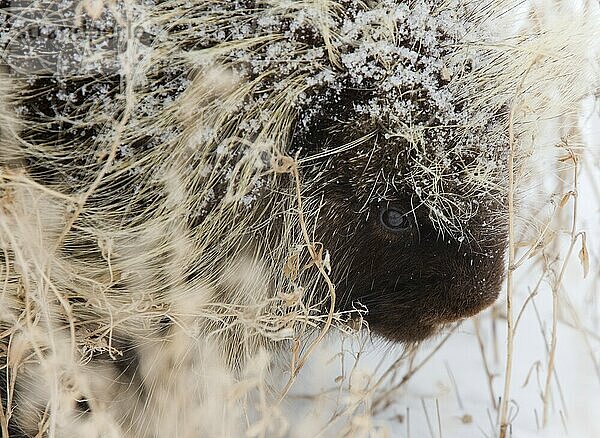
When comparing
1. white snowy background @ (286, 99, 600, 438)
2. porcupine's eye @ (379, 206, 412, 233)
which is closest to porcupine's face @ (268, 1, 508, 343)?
porcupine's eye @ (379, 206, 412, 233)

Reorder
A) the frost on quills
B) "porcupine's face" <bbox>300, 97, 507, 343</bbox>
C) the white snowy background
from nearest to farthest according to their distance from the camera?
the frost on quills
"porcupine's face" <bbox>300, 97, 507, 343</bbox>
the white snowy background

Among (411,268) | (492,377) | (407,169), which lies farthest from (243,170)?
(492,377)

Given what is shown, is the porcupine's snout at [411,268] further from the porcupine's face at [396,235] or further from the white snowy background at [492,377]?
the white snowy background at [492,377]

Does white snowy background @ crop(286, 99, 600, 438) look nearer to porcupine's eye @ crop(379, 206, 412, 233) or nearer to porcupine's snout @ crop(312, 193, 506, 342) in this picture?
porcupine's snout @ crop(312, 193, 506, 342)

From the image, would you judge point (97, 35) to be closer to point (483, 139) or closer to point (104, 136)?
point (104, 136)

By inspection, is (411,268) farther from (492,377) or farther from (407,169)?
(492,377)

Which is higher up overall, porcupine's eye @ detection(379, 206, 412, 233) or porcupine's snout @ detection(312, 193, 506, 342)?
porcupine's eye @ detection(379, 206, 412, 233)

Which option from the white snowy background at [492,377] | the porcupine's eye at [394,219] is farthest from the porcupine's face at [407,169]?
the white snowy background at [492,377]

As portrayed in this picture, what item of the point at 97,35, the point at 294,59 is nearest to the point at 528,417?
the point at 294,59
